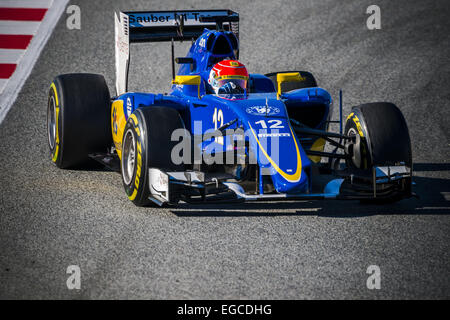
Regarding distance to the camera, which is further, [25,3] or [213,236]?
[25,3]

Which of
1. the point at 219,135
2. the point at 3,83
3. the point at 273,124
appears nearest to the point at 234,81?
the point at 219,135

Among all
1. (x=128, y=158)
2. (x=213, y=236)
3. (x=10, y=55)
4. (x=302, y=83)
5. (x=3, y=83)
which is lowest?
(x=213, y=236)

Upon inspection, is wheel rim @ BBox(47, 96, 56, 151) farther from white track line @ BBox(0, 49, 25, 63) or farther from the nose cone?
white track line @ BBox(0, 49, 25, 63)

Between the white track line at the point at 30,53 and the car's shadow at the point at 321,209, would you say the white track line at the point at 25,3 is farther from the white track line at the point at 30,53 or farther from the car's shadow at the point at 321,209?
the car's shadow at the point at 321,209

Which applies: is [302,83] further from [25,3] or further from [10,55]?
[25,3]

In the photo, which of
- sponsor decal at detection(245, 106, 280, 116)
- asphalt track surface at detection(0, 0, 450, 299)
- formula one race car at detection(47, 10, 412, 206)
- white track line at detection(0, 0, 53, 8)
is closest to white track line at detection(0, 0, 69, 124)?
white track line at detection(0, 0, 53, 8)

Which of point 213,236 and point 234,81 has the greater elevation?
point 234,81

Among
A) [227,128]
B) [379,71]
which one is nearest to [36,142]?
[227,128]

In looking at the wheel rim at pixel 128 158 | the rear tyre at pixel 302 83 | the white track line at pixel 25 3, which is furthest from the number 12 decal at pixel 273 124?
the white track line at pixel 25 3

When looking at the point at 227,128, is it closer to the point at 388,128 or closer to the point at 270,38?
the point at 388,128

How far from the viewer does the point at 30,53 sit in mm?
13484

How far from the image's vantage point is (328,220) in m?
7.02

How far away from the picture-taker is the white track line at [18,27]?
46.7ft

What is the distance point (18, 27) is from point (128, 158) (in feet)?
26.0
